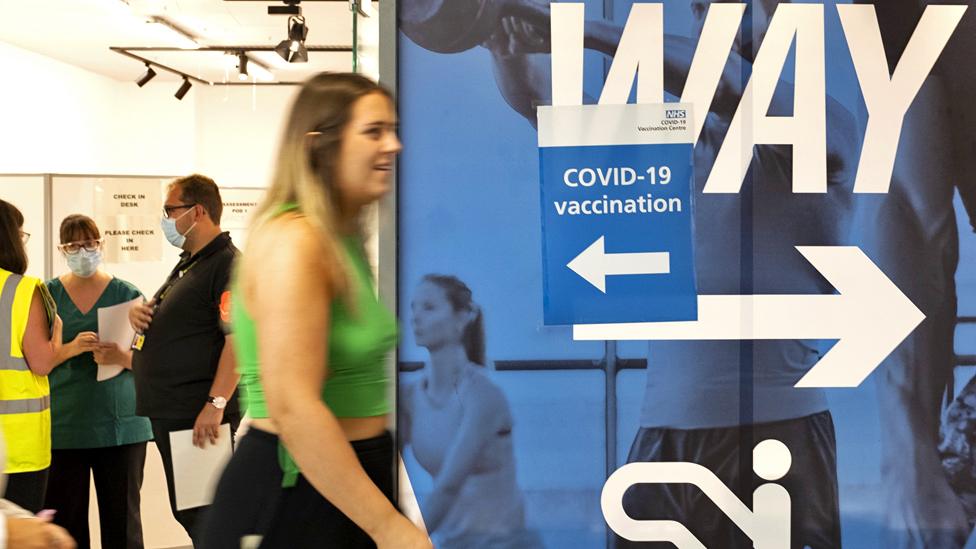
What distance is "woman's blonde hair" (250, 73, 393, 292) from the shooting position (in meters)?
1.46

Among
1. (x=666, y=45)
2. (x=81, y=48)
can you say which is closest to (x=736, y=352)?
(x=666, y=45)

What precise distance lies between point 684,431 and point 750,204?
63 cm

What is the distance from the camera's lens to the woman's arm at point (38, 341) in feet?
11.7

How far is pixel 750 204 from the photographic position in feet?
9.18

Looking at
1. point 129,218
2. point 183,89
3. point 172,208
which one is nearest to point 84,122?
point 183,89

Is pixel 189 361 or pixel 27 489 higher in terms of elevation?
pixel 189 361

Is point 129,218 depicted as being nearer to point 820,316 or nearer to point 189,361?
point 189,361

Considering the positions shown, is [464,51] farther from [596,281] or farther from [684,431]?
[684,431]

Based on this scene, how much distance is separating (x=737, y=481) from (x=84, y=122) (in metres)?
9.72

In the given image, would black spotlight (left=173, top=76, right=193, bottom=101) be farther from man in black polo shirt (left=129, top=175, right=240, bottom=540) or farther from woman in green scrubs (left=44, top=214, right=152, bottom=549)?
man in black polo shirt (left=129, top=175, right=240, bottom=540)

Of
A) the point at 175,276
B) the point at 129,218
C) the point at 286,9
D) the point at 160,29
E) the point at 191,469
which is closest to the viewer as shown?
the point at 191,469

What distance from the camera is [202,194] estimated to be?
377 centimetres

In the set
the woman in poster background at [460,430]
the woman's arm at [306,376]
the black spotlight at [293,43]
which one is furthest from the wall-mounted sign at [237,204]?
the woman's arm at [306,376]

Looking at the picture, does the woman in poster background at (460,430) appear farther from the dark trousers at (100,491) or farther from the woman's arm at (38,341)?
the dark trousers at (100,491)
